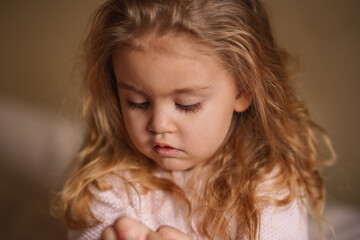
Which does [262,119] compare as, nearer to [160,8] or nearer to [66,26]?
[160,8]

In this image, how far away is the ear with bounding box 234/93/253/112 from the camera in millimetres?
994

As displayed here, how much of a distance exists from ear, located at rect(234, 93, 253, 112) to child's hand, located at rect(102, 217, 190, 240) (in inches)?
13.0

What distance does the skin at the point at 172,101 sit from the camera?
84 centimetres

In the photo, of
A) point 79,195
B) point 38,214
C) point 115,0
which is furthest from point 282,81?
point 38,214

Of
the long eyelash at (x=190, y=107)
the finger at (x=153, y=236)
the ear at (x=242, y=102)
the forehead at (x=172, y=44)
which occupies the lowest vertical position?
the finger at (x=153, y=236)

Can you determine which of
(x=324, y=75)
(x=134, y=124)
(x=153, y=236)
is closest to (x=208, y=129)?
(x=134, y=124)

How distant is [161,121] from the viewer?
873 millimetres

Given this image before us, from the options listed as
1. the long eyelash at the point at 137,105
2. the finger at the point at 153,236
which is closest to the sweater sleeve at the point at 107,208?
the finger at the point at 153,236

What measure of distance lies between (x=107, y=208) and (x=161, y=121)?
0.34 metres

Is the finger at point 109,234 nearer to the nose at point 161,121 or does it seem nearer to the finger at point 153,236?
the finger at point 153,236

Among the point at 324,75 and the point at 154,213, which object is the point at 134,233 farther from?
the point at 324,75

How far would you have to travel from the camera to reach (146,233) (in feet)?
3.17

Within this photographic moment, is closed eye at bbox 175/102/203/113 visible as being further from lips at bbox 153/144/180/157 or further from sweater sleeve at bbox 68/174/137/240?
sweater sleeve at bbox 68/174/137/240

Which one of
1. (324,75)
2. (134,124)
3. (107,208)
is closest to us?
(134,124)
